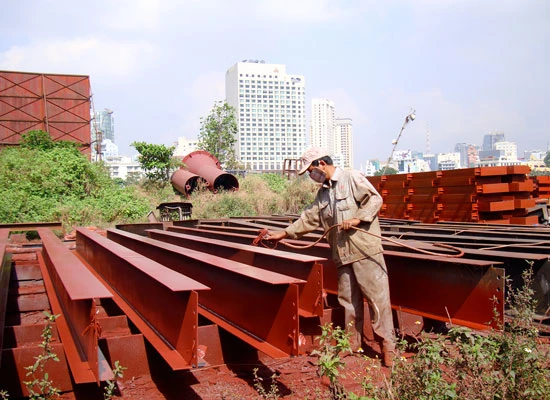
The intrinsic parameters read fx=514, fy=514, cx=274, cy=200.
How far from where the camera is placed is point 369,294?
4.34 m

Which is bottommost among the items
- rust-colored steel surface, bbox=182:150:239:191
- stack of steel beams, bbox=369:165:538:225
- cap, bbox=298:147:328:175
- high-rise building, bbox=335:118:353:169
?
stack of steel beams, bbox=369:165:538:225

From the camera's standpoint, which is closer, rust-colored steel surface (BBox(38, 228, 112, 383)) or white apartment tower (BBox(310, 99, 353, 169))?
rust-colored steel surface (BBox(38, 228, 112, 383))

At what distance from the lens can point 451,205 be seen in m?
10.7

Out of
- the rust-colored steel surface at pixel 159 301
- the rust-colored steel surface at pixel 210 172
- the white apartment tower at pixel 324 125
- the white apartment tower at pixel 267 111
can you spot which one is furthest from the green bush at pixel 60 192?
the white apartment tower at pixel 324 125

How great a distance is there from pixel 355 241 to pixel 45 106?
25.9 m

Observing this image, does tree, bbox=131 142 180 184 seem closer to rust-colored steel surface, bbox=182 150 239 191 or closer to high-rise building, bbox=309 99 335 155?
rust-colored steel surface, bbox=182 150 239 191

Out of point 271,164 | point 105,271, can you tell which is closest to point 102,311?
point 105,271

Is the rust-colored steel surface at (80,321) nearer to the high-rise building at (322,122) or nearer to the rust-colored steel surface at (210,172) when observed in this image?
the rust-colored steel surface at (210,172)

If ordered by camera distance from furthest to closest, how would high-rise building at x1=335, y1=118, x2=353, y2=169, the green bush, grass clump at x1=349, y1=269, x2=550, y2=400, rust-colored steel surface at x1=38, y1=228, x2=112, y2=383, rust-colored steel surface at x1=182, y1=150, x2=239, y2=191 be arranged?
high-rise building at x1=335, y1=118, x2=353, y2=169, rust-colored steel surface at x1=182, y1=150, x2=239, y2=191, the green bush, rust-colored steel surface at x1=38, y1=228, x2=112, y2=383, grass clump at x1=349, y1=269, x2=550, y2=400

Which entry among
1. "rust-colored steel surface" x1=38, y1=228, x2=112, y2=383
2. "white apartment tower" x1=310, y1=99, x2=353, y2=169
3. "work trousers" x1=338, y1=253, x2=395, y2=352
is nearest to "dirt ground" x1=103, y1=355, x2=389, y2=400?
"work trousers" x1=338, y1=253, x2=395, y2=352

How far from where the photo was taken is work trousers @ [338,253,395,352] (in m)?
4.28

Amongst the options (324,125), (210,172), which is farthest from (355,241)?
(324,125)

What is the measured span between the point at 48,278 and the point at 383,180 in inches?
342

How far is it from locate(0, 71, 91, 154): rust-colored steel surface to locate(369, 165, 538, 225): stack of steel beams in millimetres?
20380
